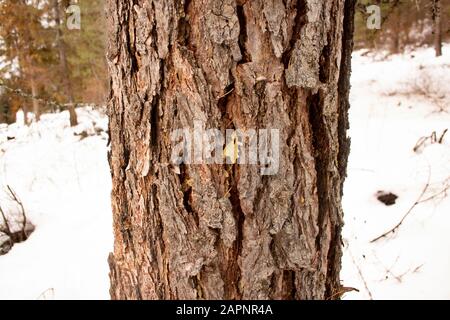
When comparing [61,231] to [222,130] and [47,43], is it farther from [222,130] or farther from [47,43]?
[47,43]

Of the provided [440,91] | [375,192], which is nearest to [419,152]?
[375,192]

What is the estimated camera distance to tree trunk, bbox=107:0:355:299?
0.84 meters

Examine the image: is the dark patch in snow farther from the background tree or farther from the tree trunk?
the background tree

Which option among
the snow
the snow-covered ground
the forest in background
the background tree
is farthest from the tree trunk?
the background tree

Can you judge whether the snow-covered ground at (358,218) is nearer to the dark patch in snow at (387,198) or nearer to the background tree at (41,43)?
the dark patch in snow at (387,198)

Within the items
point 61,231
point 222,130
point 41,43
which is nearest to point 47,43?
point 41,43

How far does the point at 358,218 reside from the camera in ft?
11.3

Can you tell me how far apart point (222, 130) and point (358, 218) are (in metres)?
3.01

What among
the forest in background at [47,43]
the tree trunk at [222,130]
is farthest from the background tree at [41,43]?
the tree trunk at [222,130]

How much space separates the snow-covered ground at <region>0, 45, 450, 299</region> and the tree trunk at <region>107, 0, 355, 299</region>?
1455mm

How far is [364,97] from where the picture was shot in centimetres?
957

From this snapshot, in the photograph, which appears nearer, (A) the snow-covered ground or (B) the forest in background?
(A) the snow-covered ground
